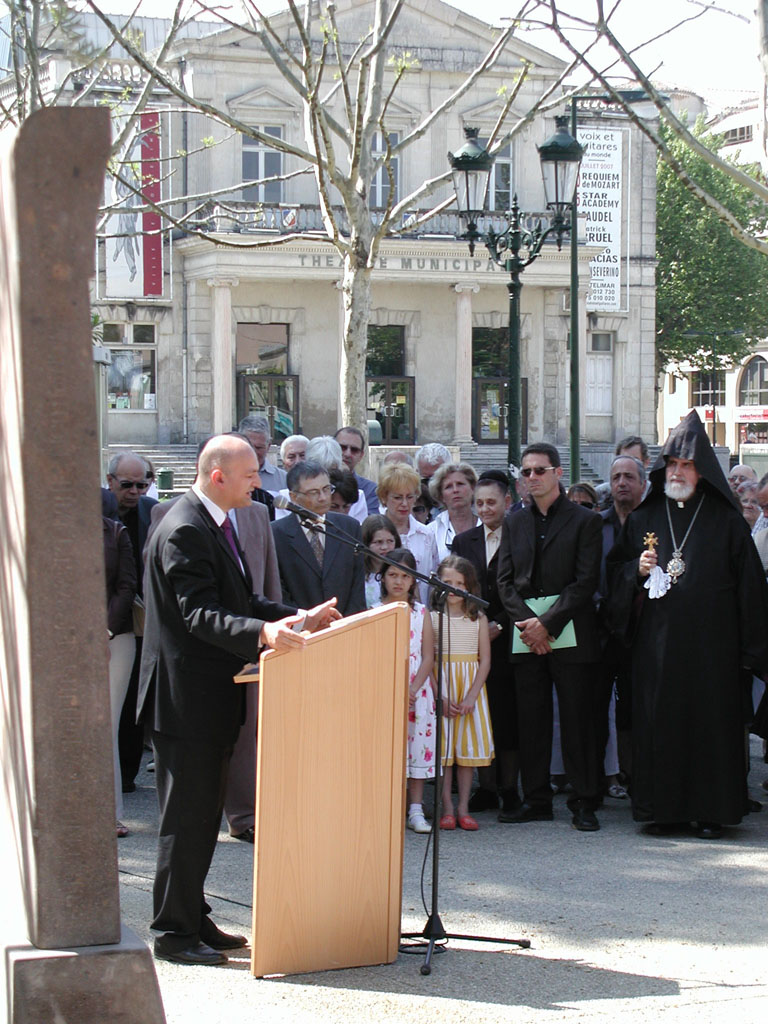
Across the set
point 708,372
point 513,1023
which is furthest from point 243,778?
point 708,372

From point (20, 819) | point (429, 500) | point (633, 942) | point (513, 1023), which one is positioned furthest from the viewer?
point (429, 500)

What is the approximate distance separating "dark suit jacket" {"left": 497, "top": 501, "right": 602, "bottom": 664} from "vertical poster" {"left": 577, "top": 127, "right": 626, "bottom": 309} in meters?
37.0

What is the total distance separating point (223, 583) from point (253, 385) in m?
37.0

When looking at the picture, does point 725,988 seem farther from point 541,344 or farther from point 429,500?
point 541,344

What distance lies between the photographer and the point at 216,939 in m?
5.77

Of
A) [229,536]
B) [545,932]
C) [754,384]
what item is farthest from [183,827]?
[754,384]

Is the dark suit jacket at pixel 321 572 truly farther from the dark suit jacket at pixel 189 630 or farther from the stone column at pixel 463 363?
the stone column at pixel 463 363

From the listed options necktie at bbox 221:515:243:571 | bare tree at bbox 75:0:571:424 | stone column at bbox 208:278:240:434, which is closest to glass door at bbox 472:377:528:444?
stone column at bbox 208:278:240:434

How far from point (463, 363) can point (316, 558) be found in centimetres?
3400

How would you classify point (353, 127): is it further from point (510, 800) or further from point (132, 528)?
point (510, 800)

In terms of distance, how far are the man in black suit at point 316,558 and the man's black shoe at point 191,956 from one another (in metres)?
2.95

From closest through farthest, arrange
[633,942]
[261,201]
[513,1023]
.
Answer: [513,1023] → [633,942] → [261,201]

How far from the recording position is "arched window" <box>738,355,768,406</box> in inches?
2940

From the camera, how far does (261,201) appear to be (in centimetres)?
4172
